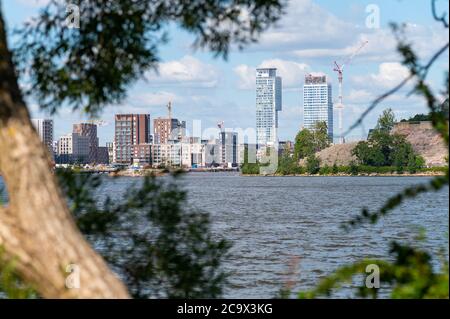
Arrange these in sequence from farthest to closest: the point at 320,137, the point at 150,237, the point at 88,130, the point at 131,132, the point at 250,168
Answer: the point at 250,168
the point at 320,137
the point at 131,132
the point at 88,130
the point at 150,237

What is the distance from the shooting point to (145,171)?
8.78m

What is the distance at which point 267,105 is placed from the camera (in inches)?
5103

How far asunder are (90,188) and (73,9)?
181 cm

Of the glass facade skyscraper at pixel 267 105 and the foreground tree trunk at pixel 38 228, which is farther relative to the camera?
the glass facade skyscraper at pixel 267 105

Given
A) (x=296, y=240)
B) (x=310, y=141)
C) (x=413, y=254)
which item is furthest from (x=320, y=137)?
(x=413, y=254)

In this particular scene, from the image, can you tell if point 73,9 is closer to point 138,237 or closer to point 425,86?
point 138,237

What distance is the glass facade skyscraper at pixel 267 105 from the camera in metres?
111

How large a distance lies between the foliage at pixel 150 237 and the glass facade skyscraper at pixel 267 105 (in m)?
69.6

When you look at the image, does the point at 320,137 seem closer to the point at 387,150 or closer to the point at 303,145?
the point at 303,145

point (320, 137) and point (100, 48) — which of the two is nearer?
point (100, 48)

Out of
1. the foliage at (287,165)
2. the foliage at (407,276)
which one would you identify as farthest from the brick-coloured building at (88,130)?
the foliage at (287,165)

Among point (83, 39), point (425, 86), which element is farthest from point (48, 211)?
point (425, 86)

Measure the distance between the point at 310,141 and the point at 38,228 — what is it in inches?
6342

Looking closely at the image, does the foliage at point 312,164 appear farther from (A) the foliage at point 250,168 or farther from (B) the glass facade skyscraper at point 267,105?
(A) the foliage at point 250,168
